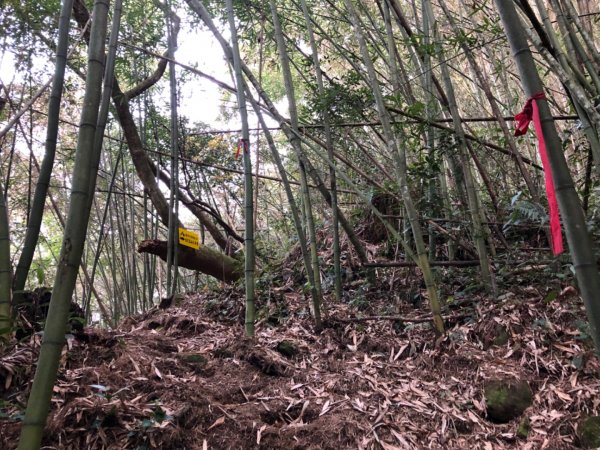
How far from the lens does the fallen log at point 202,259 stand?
12.5ft

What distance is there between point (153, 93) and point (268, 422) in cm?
468

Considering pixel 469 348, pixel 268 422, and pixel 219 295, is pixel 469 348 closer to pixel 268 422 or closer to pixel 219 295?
pixel 268 422

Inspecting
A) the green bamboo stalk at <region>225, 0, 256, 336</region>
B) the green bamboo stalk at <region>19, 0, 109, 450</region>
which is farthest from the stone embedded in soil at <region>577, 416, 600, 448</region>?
the green bamboo stalk at <region>19, 0, 109, 450</region>

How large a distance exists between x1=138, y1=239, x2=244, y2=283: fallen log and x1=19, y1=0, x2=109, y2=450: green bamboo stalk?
2583 mm

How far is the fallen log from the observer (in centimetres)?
381

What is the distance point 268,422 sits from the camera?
6.23ft

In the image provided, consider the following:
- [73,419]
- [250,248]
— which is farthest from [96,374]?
[250,248]

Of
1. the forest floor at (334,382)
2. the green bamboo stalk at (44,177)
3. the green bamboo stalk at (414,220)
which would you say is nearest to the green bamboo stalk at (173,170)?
the forest floor at (334,382)

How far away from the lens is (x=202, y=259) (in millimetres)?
4320

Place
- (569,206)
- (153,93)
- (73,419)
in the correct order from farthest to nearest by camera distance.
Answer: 1. (153,93)
2. (73,419)
3. (569,206)

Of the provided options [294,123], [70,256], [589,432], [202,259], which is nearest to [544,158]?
[589,432]

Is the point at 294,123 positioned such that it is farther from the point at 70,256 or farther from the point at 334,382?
the point at 70,256

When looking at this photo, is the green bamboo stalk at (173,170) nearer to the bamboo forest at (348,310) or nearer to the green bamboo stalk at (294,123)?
the bamboo forest at (348,310)

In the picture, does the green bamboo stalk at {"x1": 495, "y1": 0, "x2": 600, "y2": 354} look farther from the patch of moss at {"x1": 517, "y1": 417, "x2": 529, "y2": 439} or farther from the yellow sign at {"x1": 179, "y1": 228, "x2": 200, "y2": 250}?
the yellow sign at {"x1": 179, "y1": 228, "x2": 200, "y2": 250}
